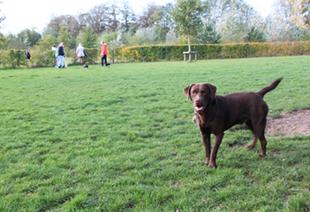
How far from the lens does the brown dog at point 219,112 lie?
4801 mm

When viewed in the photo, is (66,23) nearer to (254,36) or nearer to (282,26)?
(254,36)

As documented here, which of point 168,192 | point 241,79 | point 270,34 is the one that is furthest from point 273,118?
point 270,34

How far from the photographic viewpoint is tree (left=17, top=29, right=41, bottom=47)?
58.8 m

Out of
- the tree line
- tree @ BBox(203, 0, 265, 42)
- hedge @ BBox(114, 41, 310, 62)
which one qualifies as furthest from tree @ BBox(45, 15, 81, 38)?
hedge @ BBox(114, 41, 310, 62)

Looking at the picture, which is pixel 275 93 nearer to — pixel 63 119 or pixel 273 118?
pixel 273 118

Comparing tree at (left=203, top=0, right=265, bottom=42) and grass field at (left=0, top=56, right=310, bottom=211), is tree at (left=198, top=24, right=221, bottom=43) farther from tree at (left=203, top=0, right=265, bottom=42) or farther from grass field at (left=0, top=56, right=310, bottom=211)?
grass field at (left=0, top=56, right=310, bottom=211)

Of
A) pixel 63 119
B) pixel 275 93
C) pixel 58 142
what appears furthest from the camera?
pixel 275 93

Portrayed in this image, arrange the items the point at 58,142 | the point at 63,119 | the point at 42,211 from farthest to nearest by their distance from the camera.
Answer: the point at 63,119, the point at 58,142, the point at 42,211

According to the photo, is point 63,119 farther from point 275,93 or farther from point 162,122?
point 275,93

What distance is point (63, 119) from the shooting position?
8.03 meters

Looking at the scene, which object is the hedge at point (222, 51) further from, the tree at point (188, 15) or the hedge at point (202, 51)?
the tree at point (188, 15)

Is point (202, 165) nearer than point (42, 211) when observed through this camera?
No

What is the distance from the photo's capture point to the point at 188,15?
37438 mm

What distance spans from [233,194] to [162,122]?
12.2ft
